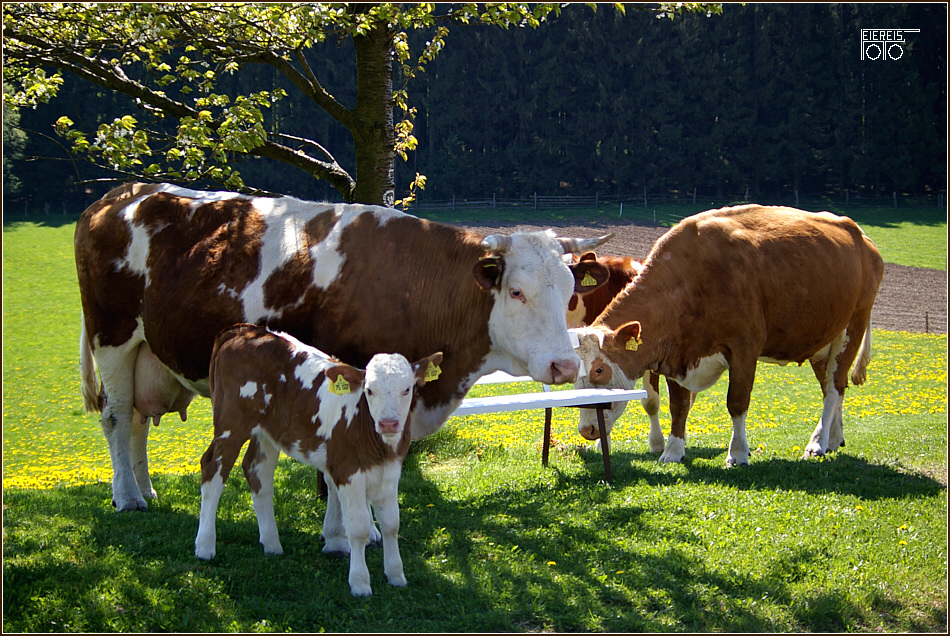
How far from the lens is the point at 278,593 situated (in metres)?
5.50

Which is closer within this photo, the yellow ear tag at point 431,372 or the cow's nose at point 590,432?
the yellow ear tag at point 431,372

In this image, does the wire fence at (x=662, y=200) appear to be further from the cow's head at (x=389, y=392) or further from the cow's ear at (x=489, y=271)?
the cow's head at (x=389, y=392)

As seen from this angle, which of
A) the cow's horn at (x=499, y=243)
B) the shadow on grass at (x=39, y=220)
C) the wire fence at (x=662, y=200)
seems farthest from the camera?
the wire fence at (x=662, y=200)

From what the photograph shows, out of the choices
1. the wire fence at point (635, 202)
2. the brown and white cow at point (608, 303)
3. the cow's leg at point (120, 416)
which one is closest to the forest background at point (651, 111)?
the wire fence at point (635, 202)

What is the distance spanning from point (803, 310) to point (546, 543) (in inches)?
200

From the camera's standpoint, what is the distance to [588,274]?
21.6ft

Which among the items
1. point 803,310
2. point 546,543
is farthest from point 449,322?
point 803,310

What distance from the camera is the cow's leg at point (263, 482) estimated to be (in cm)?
620

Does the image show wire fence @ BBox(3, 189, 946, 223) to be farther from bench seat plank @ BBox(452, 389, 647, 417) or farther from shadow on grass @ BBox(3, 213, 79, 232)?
bench seat plank @ BBox(452, 389, 647, 417)

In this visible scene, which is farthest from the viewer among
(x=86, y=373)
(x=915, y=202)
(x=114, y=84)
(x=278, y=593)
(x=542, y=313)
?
(x=915, y=202)

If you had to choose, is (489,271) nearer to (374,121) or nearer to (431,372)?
(431,372)

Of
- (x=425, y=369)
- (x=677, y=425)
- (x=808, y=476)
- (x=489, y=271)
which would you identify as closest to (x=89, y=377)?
(x=425, y=369)

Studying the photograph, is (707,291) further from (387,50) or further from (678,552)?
(387,50)

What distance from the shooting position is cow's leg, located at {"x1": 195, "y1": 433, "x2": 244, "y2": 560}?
19.7 feet
